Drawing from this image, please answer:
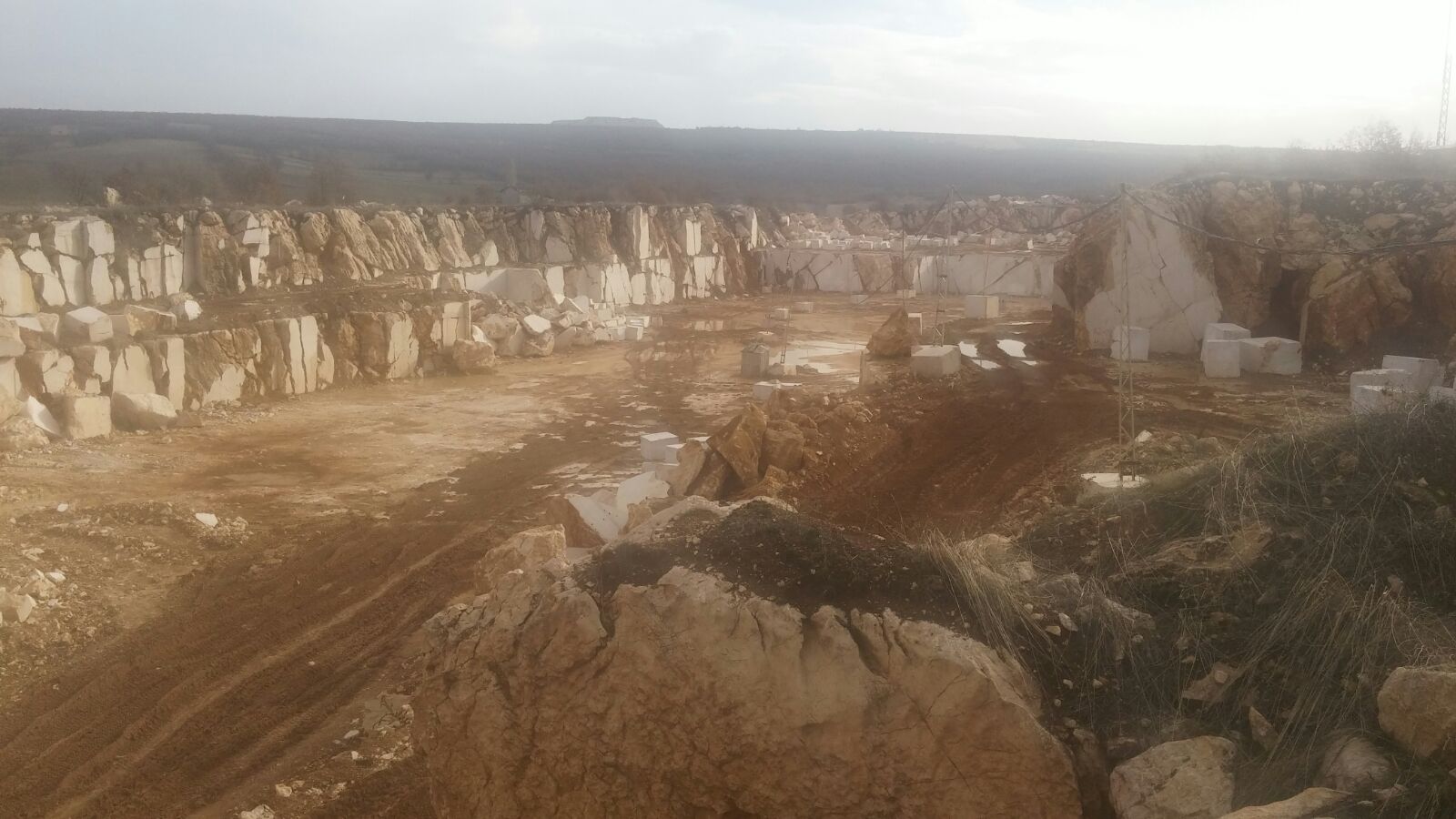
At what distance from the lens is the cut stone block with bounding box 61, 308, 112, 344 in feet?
55.6

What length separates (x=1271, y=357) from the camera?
19312 millimetres

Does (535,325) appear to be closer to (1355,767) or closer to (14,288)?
(14,288)

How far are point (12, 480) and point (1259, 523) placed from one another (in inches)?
542

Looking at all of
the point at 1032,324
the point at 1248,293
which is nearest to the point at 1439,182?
the point at 1248,293

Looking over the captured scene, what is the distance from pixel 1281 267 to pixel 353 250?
20636 millimetres

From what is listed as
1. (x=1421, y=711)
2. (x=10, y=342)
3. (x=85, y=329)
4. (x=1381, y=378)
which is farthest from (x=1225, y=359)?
(x=10, y=342)

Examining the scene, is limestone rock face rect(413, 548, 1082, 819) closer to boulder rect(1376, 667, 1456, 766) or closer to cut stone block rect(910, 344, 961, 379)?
boulder rect(1376, 667, 1456, 766)

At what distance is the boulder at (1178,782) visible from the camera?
13.4 ft

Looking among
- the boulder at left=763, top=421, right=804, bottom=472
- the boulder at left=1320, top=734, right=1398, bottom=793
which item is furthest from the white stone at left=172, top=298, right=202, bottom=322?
the boulder at left=1320, top=734, right=1398, bottom=793

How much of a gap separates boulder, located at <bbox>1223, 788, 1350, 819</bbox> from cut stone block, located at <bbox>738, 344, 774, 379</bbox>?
60.9 feet

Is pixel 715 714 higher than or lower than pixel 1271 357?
lower

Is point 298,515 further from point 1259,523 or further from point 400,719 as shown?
point 1259,523

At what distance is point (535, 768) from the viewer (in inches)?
194

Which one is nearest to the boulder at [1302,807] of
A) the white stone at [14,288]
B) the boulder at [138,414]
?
the boulder at [138,414]
